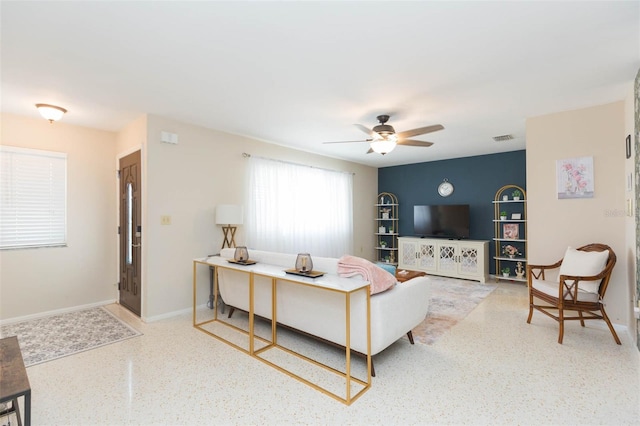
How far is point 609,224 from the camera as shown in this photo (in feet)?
11.2

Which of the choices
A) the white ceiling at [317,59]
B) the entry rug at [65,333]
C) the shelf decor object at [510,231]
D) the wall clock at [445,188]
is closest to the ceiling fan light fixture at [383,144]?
the white ceiling at [317,59]

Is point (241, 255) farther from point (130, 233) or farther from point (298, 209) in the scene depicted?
point (298, 209)

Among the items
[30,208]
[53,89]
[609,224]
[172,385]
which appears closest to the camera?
[172,385]

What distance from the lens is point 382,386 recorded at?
2.27 metres

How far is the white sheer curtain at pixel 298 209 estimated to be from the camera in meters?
4.90

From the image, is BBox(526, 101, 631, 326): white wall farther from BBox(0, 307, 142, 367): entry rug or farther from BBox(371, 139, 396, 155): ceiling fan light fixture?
BBox(0, 307, 142, 367): entry rug

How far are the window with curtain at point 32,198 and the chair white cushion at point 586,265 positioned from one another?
606 centimetres

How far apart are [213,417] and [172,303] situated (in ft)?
7.48

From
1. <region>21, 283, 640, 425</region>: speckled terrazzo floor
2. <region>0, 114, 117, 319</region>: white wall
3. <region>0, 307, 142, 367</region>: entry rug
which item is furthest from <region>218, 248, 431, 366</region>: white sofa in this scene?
<region>0, 114, 117, 319</region>: white wall

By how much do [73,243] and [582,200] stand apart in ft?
20.8

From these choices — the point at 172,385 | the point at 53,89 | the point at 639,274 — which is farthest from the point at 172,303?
the point at 639,274

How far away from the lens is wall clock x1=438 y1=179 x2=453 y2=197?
21.9 ft

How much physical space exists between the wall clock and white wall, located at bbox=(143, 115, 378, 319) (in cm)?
418

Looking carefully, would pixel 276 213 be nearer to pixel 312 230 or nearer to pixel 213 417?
pixel 312 230
